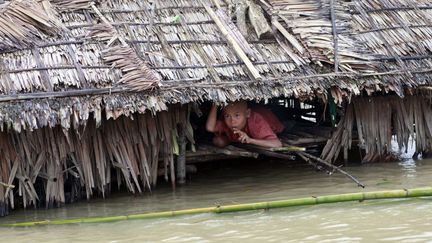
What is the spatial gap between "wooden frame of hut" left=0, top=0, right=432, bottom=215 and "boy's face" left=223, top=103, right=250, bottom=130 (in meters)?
0.52

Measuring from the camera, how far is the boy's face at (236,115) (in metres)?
9.10

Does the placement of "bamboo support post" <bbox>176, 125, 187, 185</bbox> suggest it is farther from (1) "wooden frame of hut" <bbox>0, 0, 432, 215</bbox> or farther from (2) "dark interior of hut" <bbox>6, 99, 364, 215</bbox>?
(2) "dark interior of hut" <bbox>6, 99, 364, 215</bbox>

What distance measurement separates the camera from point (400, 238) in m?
6.43

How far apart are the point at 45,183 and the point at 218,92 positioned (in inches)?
85.4

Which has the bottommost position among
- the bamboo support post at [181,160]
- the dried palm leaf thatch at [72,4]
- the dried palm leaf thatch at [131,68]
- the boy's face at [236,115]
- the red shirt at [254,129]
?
the bamboo support post at [181,160]

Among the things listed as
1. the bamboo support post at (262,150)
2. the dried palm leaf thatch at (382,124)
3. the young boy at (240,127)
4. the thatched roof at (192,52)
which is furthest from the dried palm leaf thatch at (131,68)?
the dried palm leaf thatch at (382,124)

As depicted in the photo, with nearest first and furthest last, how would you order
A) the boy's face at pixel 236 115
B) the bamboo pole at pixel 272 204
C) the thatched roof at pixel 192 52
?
the bamboo pole at pixel 272 204, the thatched roof at pixel 192 52, the boy's face at pixel 236 115

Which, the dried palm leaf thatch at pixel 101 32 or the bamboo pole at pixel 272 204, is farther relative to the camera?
the dried palm leaf thatch at pixel 101 32

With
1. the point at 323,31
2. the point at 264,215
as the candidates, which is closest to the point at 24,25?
the point at 264,215

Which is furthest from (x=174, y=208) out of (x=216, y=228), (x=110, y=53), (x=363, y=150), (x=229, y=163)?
(x=363, y=150)

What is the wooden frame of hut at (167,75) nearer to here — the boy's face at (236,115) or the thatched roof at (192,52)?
the thatched roof at (192,52)

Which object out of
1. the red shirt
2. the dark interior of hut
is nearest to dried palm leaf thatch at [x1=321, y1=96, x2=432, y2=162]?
the dark interior of hut

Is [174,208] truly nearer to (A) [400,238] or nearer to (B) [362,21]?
(A) [400,238]

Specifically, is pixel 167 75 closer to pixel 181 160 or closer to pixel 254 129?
pixel 181 160
